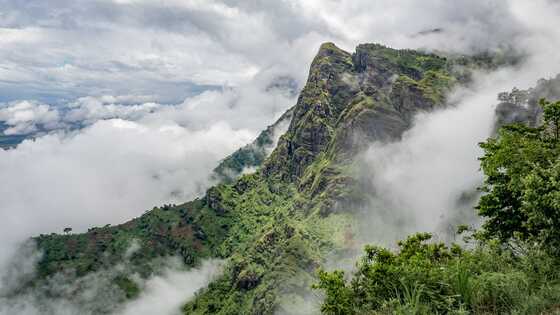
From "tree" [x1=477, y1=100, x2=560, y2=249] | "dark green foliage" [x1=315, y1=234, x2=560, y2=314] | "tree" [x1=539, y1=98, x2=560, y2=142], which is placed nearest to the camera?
"dark green foliage" [x1=315, y1=234, x2=560, y2=314]

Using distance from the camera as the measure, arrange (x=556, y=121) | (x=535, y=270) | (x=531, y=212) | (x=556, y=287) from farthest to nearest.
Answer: (x=556, y=121) → (x=531, y=212) → (x=535, y=270) → (x=556, y=287)

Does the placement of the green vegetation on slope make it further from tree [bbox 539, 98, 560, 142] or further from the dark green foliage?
tree [bbox 539, 98, 560, 142]

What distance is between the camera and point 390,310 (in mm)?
12938

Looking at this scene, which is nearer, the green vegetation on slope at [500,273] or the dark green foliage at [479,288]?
the dark green foliage at [479,288]

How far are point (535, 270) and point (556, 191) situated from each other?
4.33 meters

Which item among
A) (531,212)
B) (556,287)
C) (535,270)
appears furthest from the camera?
(531,212)

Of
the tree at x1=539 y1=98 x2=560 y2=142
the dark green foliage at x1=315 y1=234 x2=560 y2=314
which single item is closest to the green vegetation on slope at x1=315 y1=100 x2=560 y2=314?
the dark green foliage at x1=315 y1=234 x2=560 y2=314

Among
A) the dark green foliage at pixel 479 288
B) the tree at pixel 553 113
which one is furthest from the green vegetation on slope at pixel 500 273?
the tree at pixel 553 113

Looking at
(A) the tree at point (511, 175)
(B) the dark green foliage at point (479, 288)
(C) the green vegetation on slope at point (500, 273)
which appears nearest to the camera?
(B) the dark green foliage at point (479, 288)

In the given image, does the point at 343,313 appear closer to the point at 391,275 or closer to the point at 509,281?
the point at 391,275

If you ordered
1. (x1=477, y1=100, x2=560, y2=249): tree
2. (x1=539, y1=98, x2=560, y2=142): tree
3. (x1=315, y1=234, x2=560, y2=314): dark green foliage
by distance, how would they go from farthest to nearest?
1. (x1=539, y1=98, x2=560, y2=142): tree
2. (x1=477, y1=100, x2=560, y2=249): tree
3. (x1=315, y1=234, x2=560, y2=314): dark green foliage

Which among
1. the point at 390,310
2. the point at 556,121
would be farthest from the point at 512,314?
the point at 556,121

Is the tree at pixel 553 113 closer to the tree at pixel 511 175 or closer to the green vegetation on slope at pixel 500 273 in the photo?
the tree at pixel 511 175

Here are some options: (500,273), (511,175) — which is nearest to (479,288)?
(500,273)
